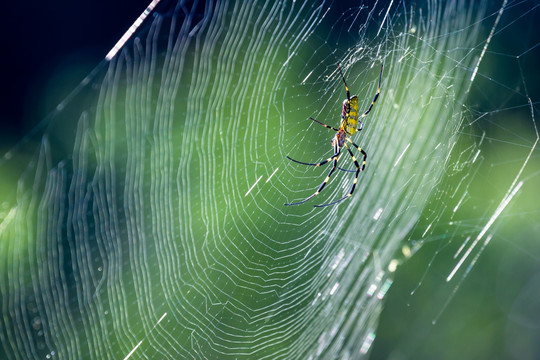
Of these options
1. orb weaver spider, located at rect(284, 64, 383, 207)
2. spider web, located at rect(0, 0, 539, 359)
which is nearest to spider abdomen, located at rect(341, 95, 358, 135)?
orb weaver spider, located at rect(284, 64, 383, 207)

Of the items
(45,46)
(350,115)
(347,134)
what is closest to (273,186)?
(347,134)

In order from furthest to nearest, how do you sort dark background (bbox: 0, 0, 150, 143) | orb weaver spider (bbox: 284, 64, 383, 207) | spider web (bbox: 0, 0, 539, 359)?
dark background (bbox: 0, 0, 150, 143), orb weaver spider (bbox: 284, 64, 383, 207), spider web (bbox: 0, 0, 539, 359)

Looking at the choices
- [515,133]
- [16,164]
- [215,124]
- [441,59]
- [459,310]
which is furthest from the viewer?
[459,310]

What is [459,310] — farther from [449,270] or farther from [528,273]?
[528,273]

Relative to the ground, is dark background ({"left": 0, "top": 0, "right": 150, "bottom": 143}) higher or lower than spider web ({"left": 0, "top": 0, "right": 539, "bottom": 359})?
higher

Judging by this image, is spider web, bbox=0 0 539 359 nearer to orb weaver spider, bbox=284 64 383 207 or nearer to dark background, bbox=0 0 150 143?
orb weaver spider, bbox=284 64 383 207

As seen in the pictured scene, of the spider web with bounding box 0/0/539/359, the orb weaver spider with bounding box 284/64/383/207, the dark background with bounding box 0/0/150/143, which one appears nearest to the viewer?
the spider web with bounding box 0/0/539/359

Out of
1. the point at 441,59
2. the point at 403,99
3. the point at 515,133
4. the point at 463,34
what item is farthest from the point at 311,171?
the point at 515,133

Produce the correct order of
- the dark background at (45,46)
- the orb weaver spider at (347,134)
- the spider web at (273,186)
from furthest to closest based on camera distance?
the dark background at (45,46) < the orb weaver spider at (347,134) < the spider web at (273,186)

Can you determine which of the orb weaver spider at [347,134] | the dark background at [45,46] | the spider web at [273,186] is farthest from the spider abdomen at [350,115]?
the dark background at [45,46]

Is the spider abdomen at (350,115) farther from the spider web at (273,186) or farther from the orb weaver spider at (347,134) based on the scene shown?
the spider web at (273,186)

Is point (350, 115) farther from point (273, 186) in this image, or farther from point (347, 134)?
point (273, 186)
